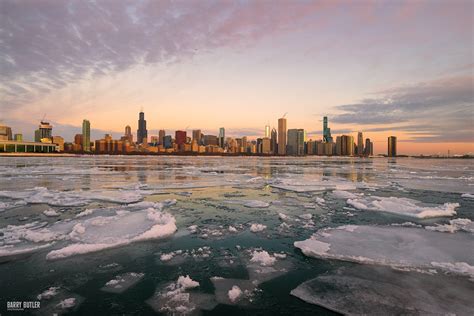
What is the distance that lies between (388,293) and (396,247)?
2.82 metres

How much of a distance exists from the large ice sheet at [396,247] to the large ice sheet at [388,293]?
63 centimetres

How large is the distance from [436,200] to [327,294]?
14116 millimetres

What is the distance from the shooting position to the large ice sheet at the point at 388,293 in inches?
187

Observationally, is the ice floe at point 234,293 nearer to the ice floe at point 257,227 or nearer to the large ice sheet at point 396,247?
the large ice sheet at point 396,247

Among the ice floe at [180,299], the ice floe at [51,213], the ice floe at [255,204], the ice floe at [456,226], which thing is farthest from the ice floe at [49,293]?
the ice floe at [456,226]

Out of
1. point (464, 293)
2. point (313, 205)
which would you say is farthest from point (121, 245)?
point (313, 205)

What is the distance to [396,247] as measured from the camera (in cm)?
761

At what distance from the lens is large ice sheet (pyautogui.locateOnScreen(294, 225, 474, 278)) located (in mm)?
6699

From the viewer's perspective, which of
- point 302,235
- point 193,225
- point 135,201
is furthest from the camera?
point 135,201

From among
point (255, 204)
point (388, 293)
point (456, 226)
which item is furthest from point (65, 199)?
point (456, 226)

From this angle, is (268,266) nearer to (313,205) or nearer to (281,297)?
(281,297)

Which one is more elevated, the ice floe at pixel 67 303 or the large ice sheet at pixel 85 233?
the large ice sheet at pixel 85 233

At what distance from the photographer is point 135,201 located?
1385 cm

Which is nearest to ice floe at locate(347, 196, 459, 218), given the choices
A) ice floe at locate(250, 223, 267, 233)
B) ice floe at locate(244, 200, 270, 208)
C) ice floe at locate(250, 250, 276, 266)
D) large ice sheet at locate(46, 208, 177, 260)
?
ice floe at locate(244, 200, 270, 208)
